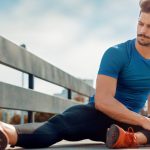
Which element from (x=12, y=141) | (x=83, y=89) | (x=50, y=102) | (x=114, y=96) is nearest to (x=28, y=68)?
(x=50, y=102)

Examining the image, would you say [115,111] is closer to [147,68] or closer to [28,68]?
[147,68]

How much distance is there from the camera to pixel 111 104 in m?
2.53

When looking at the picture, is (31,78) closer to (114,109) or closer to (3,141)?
(114,109)

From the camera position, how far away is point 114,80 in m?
2.53

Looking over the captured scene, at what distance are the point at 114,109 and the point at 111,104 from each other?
0.04 metres

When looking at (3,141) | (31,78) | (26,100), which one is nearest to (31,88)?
(31,78)

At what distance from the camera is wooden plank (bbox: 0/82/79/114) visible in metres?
3.66

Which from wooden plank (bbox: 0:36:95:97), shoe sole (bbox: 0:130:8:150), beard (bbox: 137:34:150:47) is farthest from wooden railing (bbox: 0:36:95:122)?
shoe sole (bbox: 0:130:8:150)

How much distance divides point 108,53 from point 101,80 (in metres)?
0.16

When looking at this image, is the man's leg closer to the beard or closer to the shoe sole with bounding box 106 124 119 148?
the shoe sole with bounding box 106 124 119 148

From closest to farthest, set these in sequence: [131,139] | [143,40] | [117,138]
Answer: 1. [117,138]
2. [131,139]
3. [143,40]

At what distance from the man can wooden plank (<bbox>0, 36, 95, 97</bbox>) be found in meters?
1.25

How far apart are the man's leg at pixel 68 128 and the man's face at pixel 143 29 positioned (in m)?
0.49

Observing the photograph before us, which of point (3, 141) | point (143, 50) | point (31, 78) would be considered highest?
point (31, 78)
